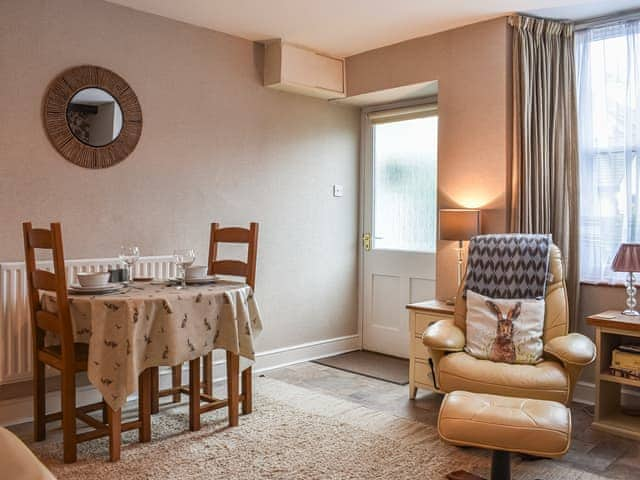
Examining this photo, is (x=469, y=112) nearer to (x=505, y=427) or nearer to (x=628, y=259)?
(x=628, y=259)

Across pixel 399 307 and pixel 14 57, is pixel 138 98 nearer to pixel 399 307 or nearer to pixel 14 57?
pixel 14 57

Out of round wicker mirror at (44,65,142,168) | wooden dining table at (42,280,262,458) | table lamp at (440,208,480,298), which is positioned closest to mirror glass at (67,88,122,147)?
round wicker mirror at (44,65,142,168)

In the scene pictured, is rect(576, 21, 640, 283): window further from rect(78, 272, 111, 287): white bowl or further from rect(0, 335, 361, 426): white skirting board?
rect(78, 272, 111, 287): white bowl

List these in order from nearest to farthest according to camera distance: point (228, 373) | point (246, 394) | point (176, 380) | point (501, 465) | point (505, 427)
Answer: point (505, 427)
point (501, 465)
point (228, 373)
point (246, 394)
point (176, 380)

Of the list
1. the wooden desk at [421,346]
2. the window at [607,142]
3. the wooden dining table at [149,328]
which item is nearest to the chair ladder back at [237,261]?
the wooden dining table at [149,328]

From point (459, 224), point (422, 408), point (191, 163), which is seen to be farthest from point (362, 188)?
point (422, 408)

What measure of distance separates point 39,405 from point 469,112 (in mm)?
3116

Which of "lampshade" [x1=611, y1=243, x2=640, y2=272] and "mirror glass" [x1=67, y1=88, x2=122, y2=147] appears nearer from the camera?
"lampshade" [x1=611, y1=243, x2=640, y2=272]

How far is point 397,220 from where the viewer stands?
16.2 feet

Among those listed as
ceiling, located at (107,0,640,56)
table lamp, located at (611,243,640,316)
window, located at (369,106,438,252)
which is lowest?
table lamp, located at (611,243,640,316)

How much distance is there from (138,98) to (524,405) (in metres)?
A: 2.84

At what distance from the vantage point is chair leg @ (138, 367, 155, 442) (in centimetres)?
293

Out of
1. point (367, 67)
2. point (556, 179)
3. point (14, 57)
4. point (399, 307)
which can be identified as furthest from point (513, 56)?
point (14, 57)

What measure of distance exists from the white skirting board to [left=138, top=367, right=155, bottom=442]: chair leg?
0.71 metres
